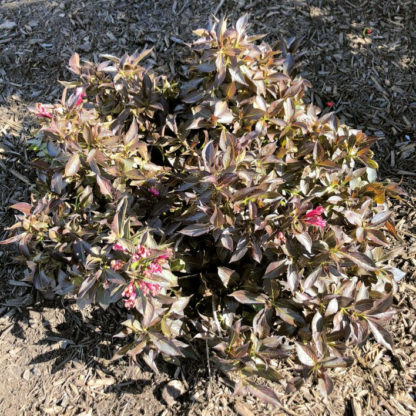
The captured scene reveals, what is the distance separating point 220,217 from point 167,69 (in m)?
2.00

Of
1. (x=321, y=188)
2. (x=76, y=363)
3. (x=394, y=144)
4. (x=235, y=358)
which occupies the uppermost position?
(x=321, y=188)

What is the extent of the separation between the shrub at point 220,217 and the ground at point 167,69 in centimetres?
24

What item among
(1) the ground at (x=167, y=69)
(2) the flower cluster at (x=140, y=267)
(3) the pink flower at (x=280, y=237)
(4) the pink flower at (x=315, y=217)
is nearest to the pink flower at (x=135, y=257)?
(2) the flower cluster at (x=140, y=267)

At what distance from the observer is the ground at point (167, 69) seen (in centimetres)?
237

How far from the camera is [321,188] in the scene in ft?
7.61

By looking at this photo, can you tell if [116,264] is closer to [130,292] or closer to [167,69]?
[130,292]

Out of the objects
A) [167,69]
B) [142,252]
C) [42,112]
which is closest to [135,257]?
[142,252]

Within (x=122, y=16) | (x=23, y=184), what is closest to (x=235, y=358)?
(x=23, y=184)

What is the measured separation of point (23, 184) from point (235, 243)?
184cm

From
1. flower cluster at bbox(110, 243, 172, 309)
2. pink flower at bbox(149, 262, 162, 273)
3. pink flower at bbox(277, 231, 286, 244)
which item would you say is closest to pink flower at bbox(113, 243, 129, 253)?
flower cluster at bbox(110, 243, 172, 309)

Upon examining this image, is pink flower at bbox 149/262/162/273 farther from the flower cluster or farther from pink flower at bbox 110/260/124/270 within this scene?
pink flower at bbox 110/260/124/270

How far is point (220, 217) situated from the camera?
78.0 inches

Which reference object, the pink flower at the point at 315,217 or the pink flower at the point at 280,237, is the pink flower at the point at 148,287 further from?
the pink flower at the point at 315,217

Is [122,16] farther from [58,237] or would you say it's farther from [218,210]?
[218,210]
